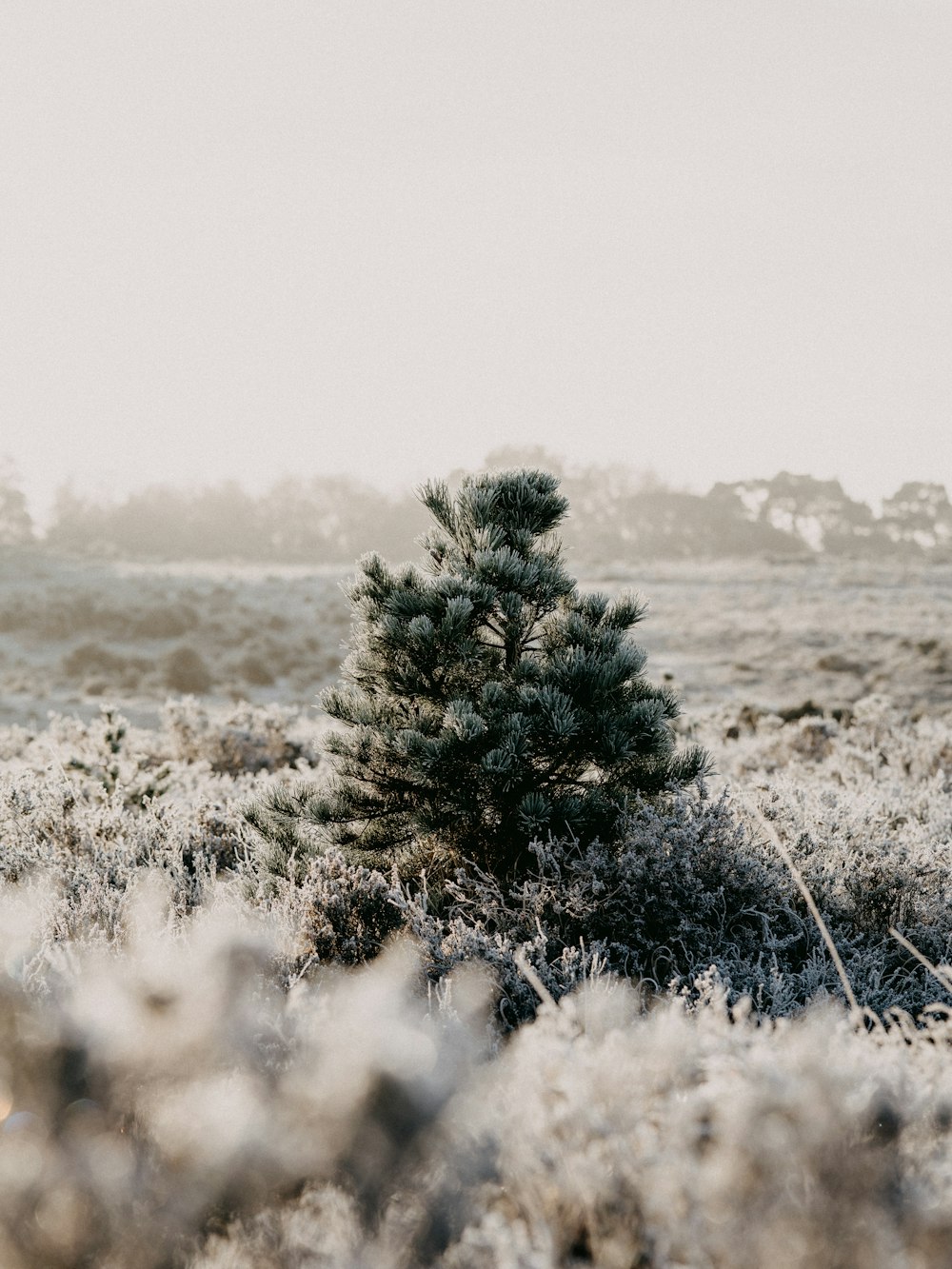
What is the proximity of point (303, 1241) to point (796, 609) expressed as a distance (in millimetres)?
30624

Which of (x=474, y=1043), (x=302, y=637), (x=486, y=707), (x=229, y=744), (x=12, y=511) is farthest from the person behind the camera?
(x=12, y=511)

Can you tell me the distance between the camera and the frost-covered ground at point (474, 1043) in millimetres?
1871

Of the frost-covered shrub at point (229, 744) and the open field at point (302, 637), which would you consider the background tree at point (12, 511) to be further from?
the frost-covered shrub at point (229, 744)

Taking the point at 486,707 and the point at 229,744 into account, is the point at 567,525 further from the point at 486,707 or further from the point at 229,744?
the point at 486,707

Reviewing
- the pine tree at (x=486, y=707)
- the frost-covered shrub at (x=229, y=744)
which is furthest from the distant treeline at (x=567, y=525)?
the pine tree at (x=486, y=707)

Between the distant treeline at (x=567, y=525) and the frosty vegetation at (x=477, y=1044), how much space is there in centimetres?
4175

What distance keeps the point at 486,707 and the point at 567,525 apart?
1734 inches

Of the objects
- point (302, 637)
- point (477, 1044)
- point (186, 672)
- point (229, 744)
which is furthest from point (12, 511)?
point (477, 1044)

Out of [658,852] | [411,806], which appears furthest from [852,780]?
[411,806]

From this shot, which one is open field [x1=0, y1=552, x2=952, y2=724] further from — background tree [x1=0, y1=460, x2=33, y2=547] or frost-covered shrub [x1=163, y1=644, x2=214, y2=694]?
background tree [x1=0, y1=460, x2=33, y2=547]

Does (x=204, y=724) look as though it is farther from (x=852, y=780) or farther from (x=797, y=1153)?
(x=797, y=1153)

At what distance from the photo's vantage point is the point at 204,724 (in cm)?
923

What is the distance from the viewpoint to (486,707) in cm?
421

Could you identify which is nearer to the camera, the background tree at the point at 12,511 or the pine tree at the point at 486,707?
the pine tree at the point at 486,707
